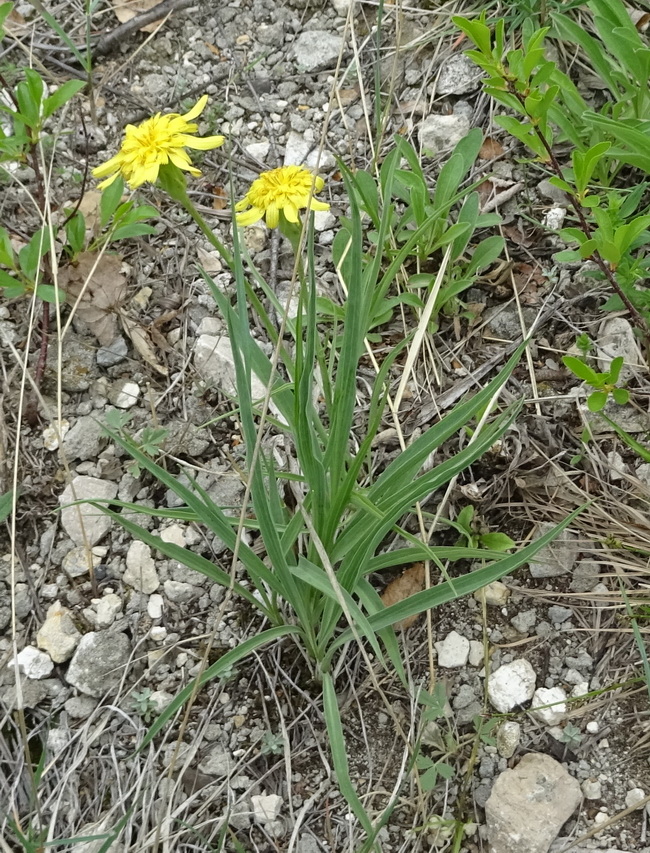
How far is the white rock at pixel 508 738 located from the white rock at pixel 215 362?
2.82ft

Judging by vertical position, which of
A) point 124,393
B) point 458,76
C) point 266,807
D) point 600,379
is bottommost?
point 266,807

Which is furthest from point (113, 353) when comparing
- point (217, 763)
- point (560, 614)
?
point (560, 614)

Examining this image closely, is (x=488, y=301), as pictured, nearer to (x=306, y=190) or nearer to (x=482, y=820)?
(x=306, y=190)

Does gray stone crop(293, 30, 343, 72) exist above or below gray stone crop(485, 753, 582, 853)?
above

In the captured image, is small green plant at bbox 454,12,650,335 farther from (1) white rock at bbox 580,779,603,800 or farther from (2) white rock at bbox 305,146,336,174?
(1) white rock at bbox 580,779,603,800

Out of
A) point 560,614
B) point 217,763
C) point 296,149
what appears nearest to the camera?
point 217,763

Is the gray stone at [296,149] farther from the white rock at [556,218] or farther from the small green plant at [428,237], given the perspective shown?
the white rock at [556,218]

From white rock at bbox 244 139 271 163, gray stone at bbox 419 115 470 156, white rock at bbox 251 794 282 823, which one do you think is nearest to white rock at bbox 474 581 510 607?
white rock at bbox 251 794 282 823

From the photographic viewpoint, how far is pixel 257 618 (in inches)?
51.4

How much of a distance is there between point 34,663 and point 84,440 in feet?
1.53

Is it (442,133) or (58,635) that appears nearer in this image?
(58,635)

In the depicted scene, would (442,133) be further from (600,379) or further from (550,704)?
(550,704)

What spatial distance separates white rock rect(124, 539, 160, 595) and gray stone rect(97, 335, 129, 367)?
1.46ft

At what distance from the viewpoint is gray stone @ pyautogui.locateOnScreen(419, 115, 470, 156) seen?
178 centimetres
